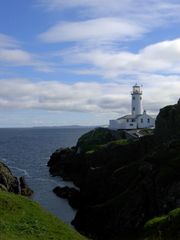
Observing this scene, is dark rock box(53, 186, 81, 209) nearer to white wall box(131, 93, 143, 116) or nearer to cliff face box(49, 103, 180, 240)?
cliff face box(49, 103, 180, 240)

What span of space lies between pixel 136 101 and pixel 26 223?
372 ft

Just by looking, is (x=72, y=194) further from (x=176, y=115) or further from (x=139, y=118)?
(x=139, y=118)

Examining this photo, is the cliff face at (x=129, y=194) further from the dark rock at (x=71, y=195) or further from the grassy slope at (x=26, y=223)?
the grassy slope at (x=26, y=223)

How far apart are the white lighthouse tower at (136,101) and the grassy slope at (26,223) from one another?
107 metres

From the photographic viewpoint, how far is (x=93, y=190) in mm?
56875

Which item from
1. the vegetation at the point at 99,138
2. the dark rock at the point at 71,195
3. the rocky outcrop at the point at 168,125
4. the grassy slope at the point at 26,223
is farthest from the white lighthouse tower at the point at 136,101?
the grassy slope at the point at 26,223

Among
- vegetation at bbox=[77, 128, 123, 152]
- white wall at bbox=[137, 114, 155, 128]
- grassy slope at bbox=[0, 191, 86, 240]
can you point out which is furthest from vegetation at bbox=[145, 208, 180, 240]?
white wall at bbox=[137, 114, 155, 128]

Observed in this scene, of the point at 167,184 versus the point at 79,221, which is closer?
the point at 167,184

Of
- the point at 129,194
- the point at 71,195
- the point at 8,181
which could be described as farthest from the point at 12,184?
the point at 129,194

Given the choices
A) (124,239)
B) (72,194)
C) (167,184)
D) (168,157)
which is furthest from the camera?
(72,194)

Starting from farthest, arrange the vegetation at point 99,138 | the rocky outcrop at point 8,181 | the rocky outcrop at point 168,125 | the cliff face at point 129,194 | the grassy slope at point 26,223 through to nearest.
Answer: the vegetation at point 99,138 < the rocky outcrop at point 168,125 < the rocky outcrop at point 8,181 < the cliff face at point 129,194 < the grassy slope at point 26,223

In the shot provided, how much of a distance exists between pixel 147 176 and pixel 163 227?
1910 centimetres

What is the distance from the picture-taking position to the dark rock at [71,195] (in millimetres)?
57916

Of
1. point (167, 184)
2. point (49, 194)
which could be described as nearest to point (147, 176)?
point (167, 184)
